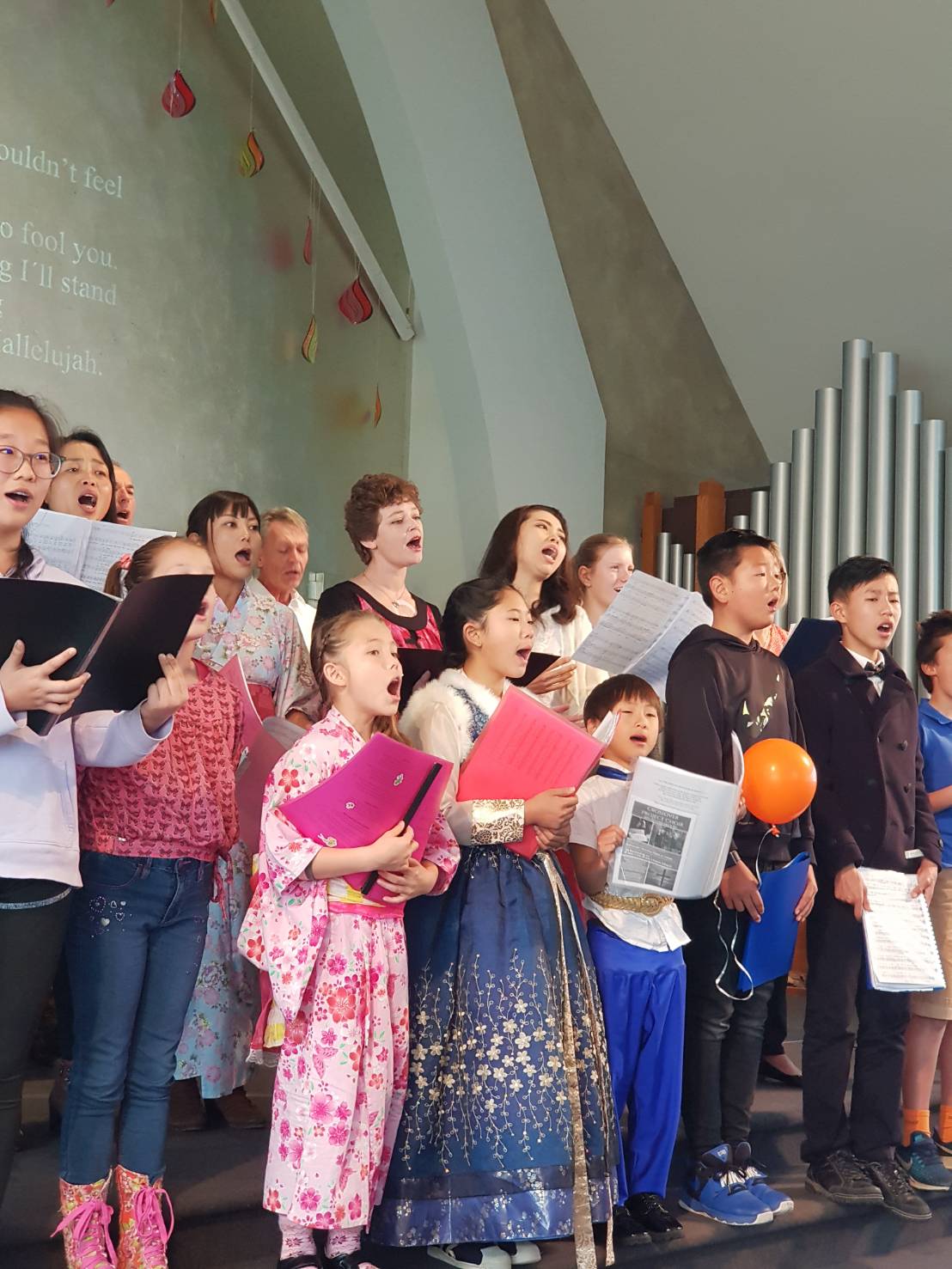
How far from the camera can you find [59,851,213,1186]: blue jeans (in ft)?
6.83

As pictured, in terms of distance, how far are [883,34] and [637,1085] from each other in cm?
430

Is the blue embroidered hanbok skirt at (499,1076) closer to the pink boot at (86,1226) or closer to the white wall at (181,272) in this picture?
the pink boot at (86,1226)

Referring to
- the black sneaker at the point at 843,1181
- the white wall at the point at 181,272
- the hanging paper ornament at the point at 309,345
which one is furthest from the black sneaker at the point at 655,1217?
the hanging paper ornament at the point at 309,345

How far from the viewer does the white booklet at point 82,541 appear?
2.39m

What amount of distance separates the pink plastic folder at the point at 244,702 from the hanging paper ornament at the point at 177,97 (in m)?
3.78

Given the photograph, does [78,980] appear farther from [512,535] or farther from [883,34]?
[883,34]

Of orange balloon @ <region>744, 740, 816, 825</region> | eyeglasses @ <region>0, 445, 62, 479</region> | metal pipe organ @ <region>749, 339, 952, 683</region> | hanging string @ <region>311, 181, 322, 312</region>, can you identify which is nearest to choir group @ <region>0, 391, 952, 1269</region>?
eyeglasses @ <region>0, 445, 62, 479</region>

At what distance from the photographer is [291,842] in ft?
7.10

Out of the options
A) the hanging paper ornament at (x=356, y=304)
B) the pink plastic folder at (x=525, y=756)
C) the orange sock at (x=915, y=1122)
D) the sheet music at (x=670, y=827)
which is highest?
the hanging paper ornament at (x=356, y=304)

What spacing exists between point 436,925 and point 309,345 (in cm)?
428

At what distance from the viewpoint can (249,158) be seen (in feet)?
19.0

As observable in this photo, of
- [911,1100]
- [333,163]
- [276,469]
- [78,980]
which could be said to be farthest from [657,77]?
[78,980]

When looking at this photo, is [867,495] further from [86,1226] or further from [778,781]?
[86,1226]

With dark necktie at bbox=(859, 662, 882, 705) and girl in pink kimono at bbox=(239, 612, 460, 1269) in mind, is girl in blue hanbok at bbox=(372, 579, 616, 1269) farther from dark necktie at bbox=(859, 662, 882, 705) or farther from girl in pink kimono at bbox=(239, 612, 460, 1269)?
dark necktie at bbox=(859, 662, 882, 705)
